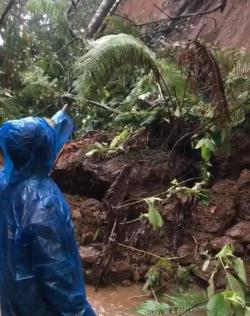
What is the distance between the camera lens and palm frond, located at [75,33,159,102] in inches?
198

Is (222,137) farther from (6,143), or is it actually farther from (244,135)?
(6,143)

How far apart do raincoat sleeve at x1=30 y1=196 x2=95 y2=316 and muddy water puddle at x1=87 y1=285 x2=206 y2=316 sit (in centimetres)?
212

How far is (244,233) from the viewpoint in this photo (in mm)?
4852

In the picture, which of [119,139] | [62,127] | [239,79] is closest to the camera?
[62,127]

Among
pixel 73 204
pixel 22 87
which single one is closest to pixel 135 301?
pixel 73 204

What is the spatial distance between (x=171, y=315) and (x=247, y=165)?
2492 millimetres

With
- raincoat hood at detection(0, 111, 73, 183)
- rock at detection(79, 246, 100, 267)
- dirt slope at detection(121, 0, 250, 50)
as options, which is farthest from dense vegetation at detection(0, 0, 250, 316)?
dirt slope at detection(121, 0, 250, 50)

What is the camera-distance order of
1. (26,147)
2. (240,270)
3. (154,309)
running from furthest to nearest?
1. (154,309)
2. (240,270)
3. (26,147)

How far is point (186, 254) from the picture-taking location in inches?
185

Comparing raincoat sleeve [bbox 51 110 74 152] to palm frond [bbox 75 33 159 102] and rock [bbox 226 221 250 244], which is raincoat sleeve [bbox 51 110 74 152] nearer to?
palm frond [bbox 75 33 159 102]

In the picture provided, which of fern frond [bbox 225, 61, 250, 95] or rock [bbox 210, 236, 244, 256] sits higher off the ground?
fern frond [bbox 225, 61, 250, 95]

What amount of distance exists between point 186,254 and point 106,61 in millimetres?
2209

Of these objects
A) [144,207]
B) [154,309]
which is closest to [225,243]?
[144,207]

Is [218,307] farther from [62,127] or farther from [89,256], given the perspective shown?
[89,256]
